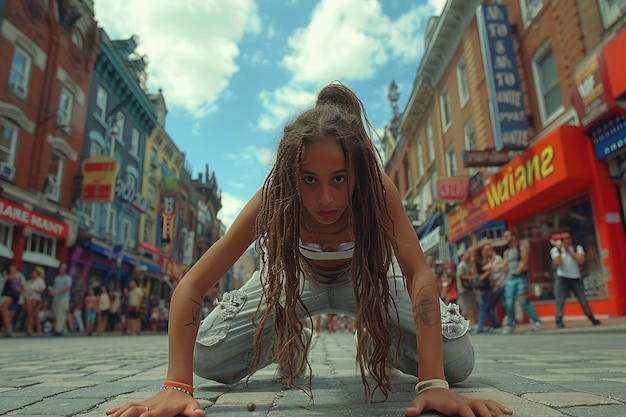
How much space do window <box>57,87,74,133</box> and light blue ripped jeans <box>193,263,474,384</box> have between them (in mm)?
17078

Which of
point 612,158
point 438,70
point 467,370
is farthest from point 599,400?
point 438,70

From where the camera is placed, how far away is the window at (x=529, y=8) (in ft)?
40.8

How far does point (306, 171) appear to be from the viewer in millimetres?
1811

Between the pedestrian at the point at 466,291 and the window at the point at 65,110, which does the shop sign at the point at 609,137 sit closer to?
the pedestrian at the point at 466,291

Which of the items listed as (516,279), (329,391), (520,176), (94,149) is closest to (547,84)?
(520,176)

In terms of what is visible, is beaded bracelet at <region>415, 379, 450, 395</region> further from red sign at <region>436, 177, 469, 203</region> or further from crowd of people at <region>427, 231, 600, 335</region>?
red sign at <region>436, 177, 469, 203</region>

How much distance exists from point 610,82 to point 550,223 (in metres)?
4.47

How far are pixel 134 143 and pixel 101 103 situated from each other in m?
4.39

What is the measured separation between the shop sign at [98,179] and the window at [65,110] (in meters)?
1.54

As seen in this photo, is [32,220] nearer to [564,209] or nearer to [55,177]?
[55,177]

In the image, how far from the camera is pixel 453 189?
53.2 ft

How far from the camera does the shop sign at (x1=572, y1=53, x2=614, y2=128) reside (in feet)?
29.3

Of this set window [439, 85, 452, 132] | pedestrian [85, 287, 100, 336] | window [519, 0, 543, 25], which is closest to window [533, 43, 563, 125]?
window [519, 0, 543, 25]

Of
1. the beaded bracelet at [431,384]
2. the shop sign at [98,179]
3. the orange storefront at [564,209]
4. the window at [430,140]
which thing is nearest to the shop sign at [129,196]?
the shop sign at [98,179]
